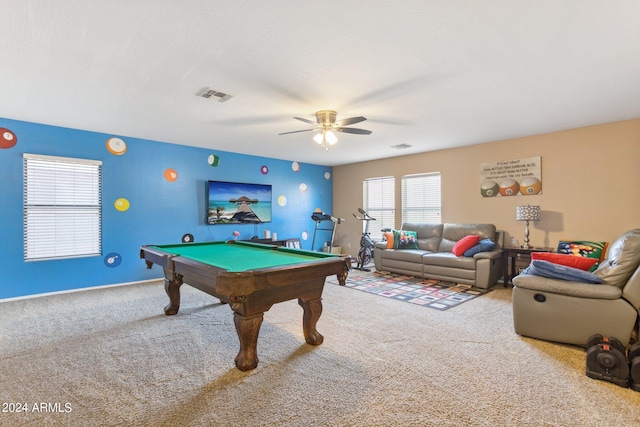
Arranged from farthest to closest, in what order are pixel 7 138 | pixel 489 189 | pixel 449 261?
1. pixel 489 189
2. pixel 449 261
3. pixel 7 138

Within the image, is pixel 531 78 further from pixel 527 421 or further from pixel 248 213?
pixel 248 213

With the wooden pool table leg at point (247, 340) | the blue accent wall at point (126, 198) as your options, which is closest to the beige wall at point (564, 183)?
the blue accent wall at point (126, 198)

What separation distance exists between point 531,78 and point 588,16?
2.93 ft

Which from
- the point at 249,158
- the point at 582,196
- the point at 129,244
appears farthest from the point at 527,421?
the point at 249,158

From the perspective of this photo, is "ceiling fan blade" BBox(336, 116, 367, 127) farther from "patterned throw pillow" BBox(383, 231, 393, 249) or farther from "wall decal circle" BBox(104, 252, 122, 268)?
"wall decal circle" BBox(104, 252, 122, 268)

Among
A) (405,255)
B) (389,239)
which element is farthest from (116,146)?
(405,255)

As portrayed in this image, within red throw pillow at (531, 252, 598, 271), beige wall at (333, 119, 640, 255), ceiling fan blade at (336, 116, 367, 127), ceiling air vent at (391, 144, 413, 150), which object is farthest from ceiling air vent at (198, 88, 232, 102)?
beige wall at (333, 119, 640, 255)

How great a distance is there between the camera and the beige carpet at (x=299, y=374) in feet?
5.83

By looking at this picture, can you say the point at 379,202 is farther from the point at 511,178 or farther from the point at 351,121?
the point at 351,121

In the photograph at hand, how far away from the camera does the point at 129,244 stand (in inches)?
195

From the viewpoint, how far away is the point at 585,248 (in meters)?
4.04

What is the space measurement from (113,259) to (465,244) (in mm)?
5518

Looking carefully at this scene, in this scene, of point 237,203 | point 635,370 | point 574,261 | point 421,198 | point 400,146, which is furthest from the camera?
point 421,198

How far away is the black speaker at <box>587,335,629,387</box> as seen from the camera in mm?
2057
